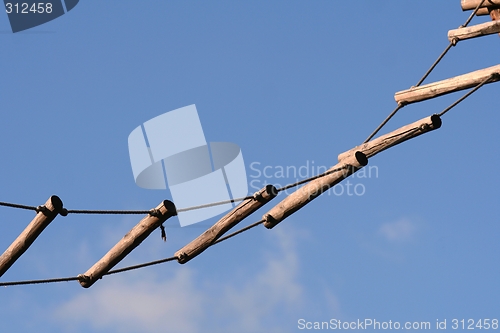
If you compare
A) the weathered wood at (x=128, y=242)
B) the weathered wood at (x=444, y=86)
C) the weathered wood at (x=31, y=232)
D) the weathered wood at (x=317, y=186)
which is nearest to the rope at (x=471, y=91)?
the weathered wood at (x=444, y=86)

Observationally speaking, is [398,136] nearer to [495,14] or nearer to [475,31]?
[475,31]

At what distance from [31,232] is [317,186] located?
277cm

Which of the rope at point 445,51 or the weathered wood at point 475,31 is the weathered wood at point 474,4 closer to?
the rope at point 445,51

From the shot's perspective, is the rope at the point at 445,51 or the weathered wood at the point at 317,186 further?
the rope at the point at 445,51

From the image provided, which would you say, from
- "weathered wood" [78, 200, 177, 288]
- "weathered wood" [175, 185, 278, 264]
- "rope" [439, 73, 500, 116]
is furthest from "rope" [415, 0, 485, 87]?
"weathered wood" [78, 200, 177, 288]

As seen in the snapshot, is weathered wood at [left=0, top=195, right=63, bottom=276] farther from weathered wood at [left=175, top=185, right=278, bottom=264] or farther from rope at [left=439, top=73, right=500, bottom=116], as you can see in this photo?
rope at [left=439, top=73, right=500, bottom=116]

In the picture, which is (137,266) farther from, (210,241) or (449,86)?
(449,86)

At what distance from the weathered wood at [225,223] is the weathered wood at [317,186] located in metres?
0.23

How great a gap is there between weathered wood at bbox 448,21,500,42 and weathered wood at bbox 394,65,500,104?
0.94m

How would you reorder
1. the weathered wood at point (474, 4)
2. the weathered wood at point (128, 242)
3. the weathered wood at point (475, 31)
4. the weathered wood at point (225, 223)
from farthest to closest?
the weathered wood at point (474, 4) < the weathered wood at point (475, 31) < the weathered wood at point (225, 223) < the weathered wood at point (128, 242)

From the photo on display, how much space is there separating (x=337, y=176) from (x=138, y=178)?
2.49 metres

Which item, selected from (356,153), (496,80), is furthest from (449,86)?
(356,153)

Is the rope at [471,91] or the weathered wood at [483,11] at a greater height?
the weathered wood at [483,11]

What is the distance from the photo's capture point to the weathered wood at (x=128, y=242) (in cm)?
713
